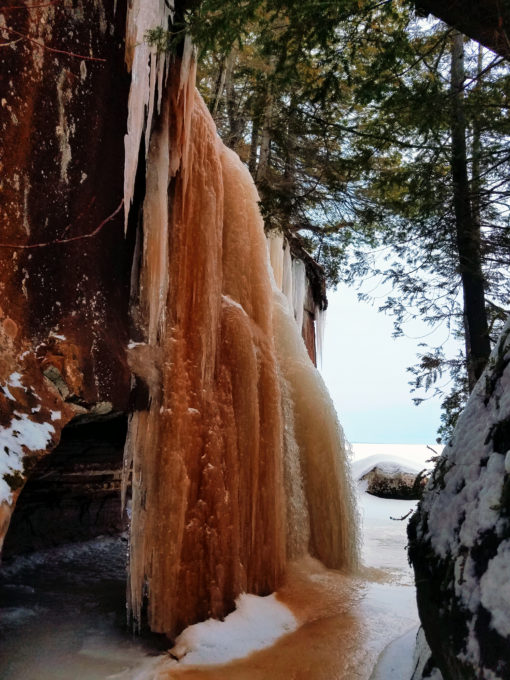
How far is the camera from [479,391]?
8.11ft

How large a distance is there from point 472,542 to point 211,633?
9.71 feet

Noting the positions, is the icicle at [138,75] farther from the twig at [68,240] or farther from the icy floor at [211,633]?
the icy floor at [211,633]

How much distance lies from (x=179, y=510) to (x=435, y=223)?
4.98 meters

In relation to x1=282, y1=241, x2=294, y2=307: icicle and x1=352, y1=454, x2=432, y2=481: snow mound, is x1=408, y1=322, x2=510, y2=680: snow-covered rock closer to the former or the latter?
x1=282, y1=241, x2=294, y2=307: icicle

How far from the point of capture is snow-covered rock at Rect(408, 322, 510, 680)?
1.74 m

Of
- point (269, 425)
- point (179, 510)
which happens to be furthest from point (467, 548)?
point (269, 425)

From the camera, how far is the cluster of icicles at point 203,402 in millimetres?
4383

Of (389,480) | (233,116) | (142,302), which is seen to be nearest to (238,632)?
(142,302)

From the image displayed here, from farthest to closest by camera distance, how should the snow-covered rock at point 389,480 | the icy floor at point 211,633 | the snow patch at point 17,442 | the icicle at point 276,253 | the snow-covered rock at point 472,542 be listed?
the snow-covered rock at point 389,480, the icicle at point 276,253, the icy floor at point 211,633, the snow patch at point 17,442, the snow-covered rock at point 472,542

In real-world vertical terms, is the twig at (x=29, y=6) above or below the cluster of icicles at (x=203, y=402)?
above

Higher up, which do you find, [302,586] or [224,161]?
[224,161]

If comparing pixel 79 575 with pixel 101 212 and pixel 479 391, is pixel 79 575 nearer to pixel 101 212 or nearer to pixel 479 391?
pixel 101 212

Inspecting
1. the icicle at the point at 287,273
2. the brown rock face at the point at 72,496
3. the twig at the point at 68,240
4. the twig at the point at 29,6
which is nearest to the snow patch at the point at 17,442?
the twig at the point at 68,240

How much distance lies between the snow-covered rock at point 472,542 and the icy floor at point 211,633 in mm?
1053
